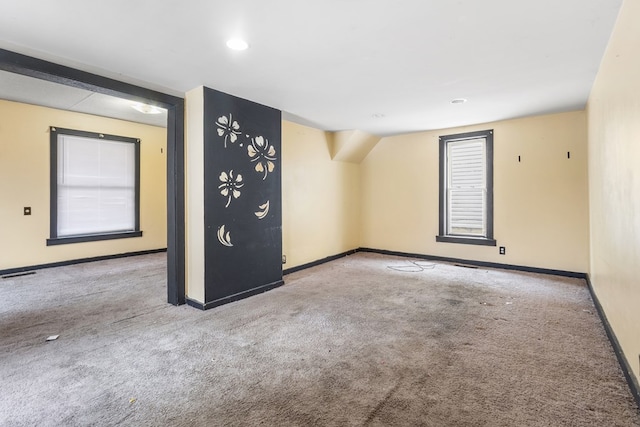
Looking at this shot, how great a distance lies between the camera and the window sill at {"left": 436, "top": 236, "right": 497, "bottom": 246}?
5.17m

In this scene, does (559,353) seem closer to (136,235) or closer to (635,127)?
(635,127)

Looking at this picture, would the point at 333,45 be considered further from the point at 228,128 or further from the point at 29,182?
the point at 29,182

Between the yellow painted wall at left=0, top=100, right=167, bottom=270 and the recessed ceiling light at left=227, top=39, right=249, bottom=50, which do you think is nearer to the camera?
the recessed ceiling light at left=227, top=39, right=249, bottom=50

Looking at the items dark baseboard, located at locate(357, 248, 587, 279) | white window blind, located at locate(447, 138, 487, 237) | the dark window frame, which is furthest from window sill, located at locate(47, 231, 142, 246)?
white window blind, located at locate(447, 138, 487, 237)

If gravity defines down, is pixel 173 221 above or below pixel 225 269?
above

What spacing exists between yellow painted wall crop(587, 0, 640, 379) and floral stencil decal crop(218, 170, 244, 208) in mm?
3287

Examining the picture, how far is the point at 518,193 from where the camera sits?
4.88 metres

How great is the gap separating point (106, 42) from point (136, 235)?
4594mm

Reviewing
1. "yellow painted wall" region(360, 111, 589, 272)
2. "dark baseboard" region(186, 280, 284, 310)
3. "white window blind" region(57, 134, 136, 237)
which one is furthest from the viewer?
"white window blind" region(57, 134, 136, 237)

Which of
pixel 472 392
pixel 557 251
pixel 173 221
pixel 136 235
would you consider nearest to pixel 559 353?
pixel 472 392

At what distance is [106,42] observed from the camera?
2393mm

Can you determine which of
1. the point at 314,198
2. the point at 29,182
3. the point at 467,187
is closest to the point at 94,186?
the point at 29,182

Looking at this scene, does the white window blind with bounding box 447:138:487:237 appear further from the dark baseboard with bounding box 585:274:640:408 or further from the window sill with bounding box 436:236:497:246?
the dark baseboard with bounding box 585:274:640:408

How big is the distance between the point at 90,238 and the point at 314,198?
12.7ft
